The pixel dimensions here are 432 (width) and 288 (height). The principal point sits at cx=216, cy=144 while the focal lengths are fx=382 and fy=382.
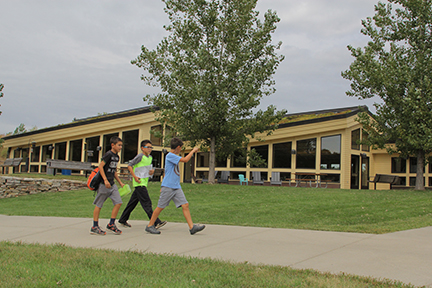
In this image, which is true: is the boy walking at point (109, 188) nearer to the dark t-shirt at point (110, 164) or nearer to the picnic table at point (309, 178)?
the dark t-shirt at point (110, 164)

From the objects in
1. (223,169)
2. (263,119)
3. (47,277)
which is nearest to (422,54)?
(263,119)

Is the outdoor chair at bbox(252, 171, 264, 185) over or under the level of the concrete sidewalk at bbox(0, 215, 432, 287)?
over

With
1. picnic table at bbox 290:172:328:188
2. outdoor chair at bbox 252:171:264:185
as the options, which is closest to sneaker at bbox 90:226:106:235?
picnic table at bbox 290:172:328:188

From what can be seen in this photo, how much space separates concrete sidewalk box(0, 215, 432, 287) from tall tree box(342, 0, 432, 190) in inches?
452

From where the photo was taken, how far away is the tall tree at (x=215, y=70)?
18156 millimetres

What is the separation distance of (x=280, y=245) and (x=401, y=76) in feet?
47.9

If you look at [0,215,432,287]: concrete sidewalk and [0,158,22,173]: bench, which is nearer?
[0,215,432,287]: concrete sidewalk

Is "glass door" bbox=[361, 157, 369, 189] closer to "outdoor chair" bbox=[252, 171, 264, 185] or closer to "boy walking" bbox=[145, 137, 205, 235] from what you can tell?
"outdoor chair" bbox=[252, 171, 264, 185]

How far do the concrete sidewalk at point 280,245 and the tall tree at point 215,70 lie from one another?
10.8 meters

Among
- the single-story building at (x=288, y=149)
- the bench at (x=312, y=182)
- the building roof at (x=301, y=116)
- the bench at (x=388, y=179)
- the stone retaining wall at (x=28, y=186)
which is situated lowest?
the stone retaining wall at (x=28, y=186)

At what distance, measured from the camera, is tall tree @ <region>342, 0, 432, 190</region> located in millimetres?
17172

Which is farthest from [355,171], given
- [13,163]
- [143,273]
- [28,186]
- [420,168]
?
[13,163]

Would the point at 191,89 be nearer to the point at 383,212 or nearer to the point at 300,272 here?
the point at 383,212

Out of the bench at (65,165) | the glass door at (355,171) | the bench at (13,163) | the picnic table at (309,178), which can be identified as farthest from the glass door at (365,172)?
the bench at (13,163)
